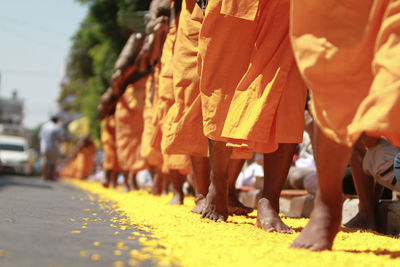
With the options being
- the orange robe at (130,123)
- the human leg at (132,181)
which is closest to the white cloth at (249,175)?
the orange robe at (130,123)

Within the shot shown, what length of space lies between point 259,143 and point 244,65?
51 centimetres

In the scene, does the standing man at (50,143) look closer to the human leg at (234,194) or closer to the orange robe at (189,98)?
the human leg at (234,194)

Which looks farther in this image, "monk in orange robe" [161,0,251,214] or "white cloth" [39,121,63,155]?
"white cloth" [39,121,63,155]

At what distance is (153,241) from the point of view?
97.7 inches

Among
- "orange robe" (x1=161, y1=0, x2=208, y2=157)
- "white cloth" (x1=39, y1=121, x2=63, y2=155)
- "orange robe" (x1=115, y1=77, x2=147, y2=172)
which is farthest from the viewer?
"white cloth" (x1=39, y1=121, x2=63, y2=155)

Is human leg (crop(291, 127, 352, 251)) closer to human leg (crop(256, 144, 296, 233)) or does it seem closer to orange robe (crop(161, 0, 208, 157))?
human leg (crop(256, 144, 296, 233))

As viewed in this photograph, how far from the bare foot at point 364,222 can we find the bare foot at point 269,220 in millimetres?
820

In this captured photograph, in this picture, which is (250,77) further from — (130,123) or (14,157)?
(14,157)

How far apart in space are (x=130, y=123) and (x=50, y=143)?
7.30 meters

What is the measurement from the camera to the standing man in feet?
55.6

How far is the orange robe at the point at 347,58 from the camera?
222 cm

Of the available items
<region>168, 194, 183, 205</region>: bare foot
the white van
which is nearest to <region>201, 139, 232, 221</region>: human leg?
<region>168, 194, 183, 205</region>: bare foot

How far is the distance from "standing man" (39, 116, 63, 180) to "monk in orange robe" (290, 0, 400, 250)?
15115mm

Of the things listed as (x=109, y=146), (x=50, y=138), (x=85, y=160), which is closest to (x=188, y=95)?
(x=109, y=146)
